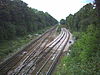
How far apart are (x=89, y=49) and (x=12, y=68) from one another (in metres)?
10.3

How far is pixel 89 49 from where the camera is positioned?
14.6 m

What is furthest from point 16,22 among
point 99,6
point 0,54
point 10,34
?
point 99,6

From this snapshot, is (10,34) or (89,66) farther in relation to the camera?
(10,34)

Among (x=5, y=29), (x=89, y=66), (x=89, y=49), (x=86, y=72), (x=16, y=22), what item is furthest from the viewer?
(x=16, y=22)

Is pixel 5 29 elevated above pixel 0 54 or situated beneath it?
elevated above

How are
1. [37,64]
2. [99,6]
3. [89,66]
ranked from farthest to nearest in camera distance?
1. [37,64]
2. [99,6]
3. [89,66]

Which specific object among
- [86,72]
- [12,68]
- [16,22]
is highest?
[16,22]

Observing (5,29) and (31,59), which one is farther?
(5,29)

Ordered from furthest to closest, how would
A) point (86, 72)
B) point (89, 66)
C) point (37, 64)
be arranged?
1. point (37, 64)
2. point (89, 66)
3. point (86, 72)

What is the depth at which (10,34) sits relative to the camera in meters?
38.0

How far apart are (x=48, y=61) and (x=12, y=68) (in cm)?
517

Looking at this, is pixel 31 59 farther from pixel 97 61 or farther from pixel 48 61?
pixel 97 61

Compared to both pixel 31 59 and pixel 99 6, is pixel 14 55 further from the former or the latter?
pixel 99 6

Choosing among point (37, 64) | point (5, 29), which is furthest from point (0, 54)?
point (5, 29)
